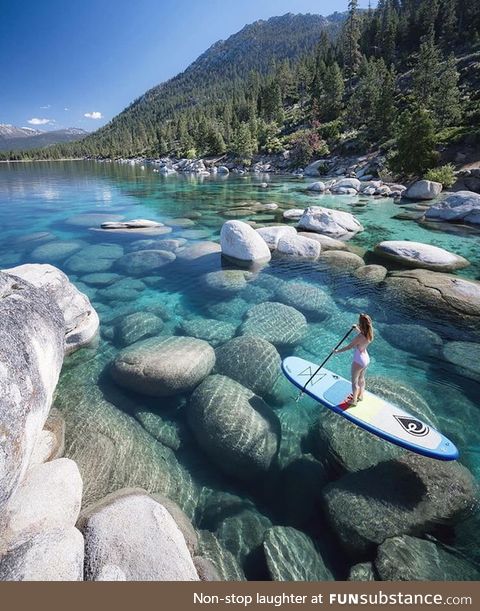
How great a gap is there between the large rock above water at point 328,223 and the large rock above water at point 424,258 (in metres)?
5.84

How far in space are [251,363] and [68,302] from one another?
5.57 metres

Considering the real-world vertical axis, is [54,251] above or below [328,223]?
below

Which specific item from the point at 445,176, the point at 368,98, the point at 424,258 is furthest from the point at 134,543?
the point at 368,98

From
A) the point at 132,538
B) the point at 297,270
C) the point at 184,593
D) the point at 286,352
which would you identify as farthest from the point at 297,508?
the point at 297,270

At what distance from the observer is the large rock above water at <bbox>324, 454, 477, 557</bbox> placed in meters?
4.82

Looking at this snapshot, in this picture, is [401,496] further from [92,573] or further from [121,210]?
[121,210]

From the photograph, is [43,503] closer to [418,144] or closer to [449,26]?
[418,144]

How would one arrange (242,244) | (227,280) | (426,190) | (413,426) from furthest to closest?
(426,190)
(242,244)
(227,280)
(413,426)

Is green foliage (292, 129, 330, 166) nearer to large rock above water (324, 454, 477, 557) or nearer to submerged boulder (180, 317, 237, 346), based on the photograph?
submerged boulder (180, 317, 237, 346)

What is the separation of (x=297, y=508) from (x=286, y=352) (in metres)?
4.43

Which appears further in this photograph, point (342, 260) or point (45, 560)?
point (342, 260)

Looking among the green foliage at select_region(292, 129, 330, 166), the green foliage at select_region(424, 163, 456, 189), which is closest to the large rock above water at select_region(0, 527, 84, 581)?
the green foliage at select_region(424, 163, 456, 189)

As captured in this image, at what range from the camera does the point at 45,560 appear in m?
3.77

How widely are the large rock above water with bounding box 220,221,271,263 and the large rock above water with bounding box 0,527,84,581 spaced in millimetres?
13096
